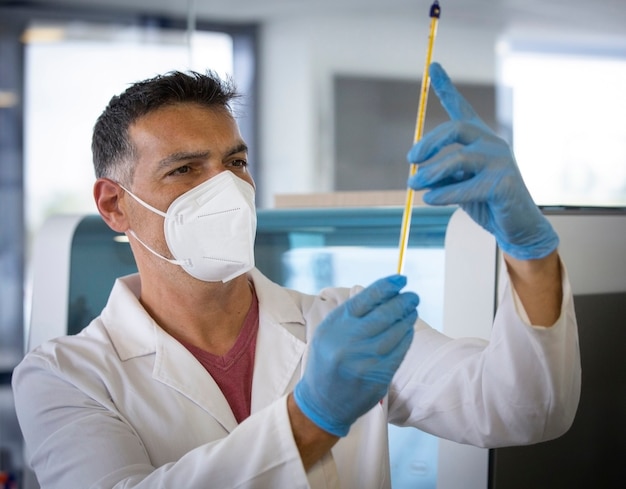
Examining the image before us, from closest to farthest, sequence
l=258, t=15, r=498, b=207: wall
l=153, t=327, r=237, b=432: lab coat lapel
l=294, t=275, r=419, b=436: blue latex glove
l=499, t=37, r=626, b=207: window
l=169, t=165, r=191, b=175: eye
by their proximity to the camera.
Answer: l=294, t=275, r=419, b=436: blue latex glove → l=153, t=327, r=237, b=432: lab coat lapel → l=169, t=165, r=191, b=175: eye → l=499, t=37, r=626, b=207: window → l=258, t=15, r=498, b=207: wall

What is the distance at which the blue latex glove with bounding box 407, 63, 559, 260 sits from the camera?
0.96 meters

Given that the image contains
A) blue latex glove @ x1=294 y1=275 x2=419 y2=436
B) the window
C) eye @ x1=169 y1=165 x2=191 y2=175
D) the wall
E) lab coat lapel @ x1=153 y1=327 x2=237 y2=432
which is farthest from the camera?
the wall

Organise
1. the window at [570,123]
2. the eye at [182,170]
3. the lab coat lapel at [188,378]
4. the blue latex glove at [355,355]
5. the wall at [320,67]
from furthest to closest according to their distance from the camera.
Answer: the wall at [320,67] < the window at [570,123] < the eye at [182,170] < the lab coat lapel at [188,378] < the blue latex glove at [355,355]

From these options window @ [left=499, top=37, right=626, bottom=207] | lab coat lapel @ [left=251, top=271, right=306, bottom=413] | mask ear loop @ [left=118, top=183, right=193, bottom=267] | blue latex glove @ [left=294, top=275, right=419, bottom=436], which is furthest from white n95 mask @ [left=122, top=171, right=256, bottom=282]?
window @ [left=499, top=37, right=626, bottom=207]

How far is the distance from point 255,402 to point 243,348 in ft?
0.40

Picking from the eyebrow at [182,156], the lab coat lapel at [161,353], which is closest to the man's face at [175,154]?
the eyebrow at [182,156]

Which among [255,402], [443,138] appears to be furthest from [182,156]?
[443,138]

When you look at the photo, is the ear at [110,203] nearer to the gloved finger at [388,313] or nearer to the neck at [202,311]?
the neck at [202,311]

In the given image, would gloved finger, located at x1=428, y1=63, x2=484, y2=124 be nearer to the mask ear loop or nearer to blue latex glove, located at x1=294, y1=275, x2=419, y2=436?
blue latex glove, located at x1=294, y1=275, x2=419, y2=436

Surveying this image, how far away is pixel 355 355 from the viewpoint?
92 centimetres

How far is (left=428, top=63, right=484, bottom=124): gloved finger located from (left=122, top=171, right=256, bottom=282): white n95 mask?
0.41 metres

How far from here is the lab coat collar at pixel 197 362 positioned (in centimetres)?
124

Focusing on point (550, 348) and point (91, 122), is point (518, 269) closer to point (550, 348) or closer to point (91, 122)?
point (550, 348)

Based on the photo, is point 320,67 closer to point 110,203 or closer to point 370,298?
point 110,203
